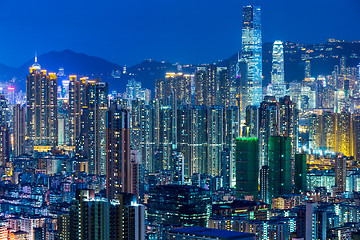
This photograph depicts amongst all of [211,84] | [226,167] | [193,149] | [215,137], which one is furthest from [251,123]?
[211,84]

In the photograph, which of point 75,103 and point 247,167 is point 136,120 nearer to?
point 75,103

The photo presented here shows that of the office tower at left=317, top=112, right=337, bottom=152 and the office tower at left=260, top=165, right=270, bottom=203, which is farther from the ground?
the office tower at left=317, top=112, right=337, bottom=152

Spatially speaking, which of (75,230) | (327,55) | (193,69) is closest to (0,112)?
(193,69)

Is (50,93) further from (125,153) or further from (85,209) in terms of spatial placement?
(85,209)

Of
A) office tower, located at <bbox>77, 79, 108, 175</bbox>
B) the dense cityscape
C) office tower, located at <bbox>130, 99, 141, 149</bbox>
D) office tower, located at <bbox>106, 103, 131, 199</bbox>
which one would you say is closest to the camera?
the dense cityscape

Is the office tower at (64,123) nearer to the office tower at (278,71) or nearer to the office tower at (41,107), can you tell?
the office tower at (41,107)

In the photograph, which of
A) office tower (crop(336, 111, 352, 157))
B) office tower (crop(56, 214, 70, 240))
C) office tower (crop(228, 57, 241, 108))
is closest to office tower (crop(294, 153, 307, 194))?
office tower (crop(336, 111, 352, 157))

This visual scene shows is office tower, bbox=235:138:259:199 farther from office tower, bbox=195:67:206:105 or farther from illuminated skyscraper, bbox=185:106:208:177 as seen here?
office tower, bbox=195:67:206:105
